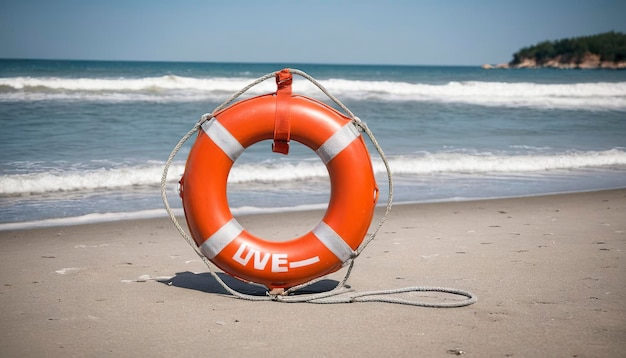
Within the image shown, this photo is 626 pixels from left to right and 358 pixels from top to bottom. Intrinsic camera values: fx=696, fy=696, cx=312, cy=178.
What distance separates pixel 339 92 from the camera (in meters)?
20.7

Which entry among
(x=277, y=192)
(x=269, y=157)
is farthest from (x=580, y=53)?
(x=277, y=192)

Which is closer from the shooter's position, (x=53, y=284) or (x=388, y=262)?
(x=53, y=284)

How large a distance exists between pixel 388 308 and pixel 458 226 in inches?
76.4

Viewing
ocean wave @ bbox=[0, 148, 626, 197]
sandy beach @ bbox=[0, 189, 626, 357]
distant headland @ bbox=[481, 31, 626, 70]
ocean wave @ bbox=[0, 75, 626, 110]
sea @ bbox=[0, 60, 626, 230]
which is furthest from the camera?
distant headland @ bbox=[481, 31, 626, 70]

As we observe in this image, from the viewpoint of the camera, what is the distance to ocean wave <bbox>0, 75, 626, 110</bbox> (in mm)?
16406

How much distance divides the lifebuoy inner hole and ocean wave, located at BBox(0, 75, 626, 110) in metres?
8.55

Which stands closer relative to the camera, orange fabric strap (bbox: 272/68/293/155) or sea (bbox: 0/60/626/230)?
orange fabric strap (bbox: 272/68/293/155)

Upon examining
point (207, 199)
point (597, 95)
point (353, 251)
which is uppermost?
point (597, 95)

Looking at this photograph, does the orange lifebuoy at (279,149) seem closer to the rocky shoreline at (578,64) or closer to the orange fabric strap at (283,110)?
the orange fabric strap at (283,110)

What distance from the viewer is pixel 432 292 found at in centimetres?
326

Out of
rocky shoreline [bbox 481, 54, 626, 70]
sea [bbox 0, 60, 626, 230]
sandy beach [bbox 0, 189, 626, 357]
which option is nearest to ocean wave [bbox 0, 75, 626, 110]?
sea [bbox 0, 60, 626, 230]

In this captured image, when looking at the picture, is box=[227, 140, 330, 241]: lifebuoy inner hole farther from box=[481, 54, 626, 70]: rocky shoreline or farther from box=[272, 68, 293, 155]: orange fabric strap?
box=[481, 54, 626, 70]: rocky shoreline

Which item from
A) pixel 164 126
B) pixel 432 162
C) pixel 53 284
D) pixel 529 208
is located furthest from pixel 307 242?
pixel 164 126

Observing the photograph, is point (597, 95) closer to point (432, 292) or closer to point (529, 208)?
point (529, 208)
